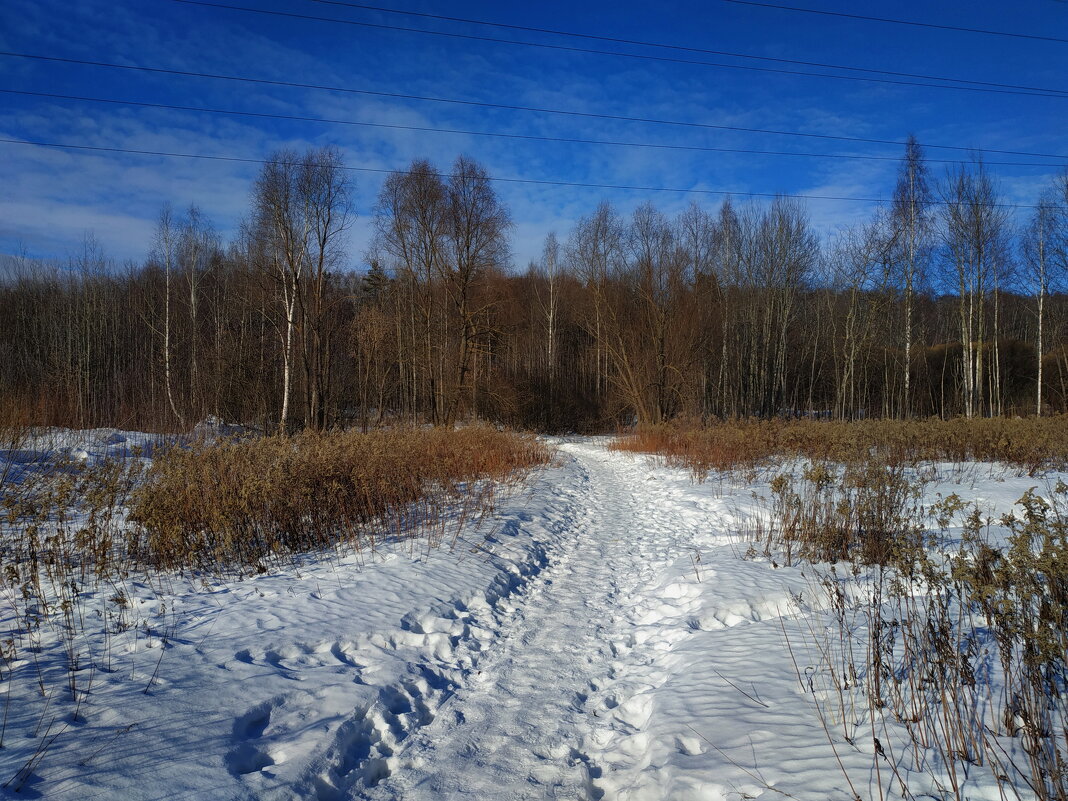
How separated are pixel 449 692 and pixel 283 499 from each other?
428 centimetres

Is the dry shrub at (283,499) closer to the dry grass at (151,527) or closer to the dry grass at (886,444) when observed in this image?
the dry grass at (151,527)

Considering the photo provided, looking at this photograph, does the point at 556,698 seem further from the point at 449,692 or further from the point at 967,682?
the point at 967,682

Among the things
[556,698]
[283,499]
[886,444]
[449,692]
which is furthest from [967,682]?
[886,444]

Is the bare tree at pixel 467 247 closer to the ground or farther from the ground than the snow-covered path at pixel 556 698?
farther from the ground

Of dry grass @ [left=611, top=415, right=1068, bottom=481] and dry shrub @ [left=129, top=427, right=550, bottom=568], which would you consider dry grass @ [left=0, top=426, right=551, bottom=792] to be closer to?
dry shrub @ [left=129, top=427, right=550, bottom=568]

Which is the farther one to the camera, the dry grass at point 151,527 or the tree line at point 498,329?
the tree line at point 498,329

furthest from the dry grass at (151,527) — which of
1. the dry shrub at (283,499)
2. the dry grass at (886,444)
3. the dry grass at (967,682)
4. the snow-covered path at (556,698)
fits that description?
the dry grass at (886,444)

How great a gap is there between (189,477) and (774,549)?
7.78 meters

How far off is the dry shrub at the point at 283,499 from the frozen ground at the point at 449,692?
0.89m

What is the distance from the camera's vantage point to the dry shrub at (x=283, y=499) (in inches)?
248

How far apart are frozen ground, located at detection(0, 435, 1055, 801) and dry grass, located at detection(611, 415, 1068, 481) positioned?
695 cm

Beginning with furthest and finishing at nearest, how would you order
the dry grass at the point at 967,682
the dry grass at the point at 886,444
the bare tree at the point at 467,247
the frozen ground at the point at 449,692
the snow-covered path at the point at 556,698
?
the bare tree at the point at 467,247
the dry grass at the point at 886,444
the snow-covered path at the point at 556,698
the frozen ground at the point at 449,692
the dry grass at the point at 967,682

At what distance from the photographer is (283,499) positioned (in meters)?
7.14

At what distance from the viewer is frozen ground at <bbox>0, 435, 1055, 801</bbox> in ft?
8.87
